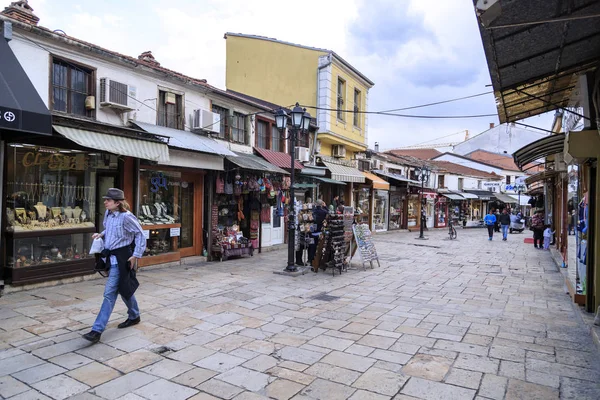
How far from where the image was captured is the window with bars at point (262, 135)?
13.2 metres

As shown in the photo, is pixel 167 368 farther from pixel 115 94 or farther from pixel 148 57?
pixel 148 57

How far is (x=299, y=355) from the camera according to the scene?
4395mm

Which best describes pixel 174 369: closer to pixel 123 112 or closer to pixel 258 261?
pixel 123 112

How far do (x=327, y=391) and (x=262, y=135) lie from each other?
10727 mm

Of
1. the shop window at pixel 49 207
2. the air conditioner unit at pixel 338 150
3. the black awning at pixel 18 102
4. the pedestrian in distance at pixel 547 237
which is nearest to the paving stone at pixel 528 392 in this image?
the black awning at pixel 18 102

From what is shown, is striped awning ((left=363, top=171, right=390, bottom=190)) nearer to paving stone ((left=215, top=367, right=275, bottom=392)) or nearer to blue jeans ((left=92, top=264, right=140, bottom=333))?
blue jeans ((left=92, top=264, right=140, bottom=333))

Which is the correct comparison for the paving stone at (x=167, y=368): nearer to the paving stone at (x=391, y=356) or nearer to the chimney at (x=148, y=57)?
the paving stone at (x=391, y=356)

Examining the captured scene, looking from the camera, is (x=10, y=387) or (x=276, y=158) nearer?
(x=10, y=387)

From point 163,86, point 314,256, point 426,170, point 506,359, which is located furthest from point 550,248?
point 163,86

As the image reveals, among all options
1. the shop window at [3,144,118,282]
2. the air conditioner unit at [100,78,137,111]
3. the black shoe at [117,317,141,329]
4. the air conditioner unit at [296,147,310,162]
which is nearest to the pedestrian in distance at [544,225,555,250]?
the air conditioner unit at [296,147,310,162]

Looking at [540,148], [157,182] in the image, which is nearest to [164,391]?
[157,182]

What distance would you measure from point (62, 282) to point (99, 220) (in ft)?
4.72

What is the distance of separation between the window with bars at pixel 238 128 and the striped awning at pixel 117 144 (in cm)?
405

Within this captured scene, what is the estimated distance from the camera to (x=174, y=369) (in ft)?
13.1
